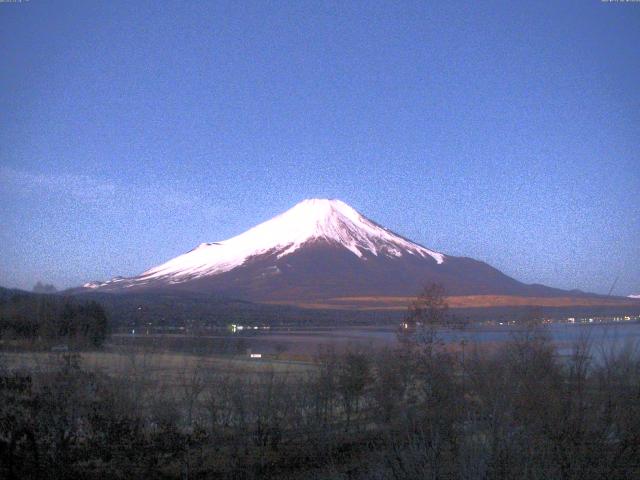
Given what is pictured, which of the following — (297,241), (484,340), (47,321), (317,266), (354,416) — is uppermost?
(297,241)

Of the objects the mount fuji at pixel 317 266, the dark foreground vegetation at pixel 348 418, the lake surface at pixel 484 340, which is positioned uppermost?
the mount fuji at pixel 317 266

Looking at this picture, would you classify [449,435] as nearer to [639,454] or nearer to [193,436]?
[639,454]

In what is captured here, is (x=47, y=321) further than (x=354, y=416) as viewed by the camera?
Yes

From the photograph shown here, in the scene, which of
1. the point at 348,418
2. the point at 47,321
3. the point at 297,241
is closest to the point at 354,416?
the point at 348,418

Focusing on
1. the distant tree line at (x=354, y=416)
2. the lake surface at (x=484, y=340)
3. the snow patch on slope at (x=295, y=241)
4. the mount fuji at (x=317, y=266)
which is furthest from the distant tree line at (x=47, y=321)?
the snow patch on slope at (x=295, y=241)

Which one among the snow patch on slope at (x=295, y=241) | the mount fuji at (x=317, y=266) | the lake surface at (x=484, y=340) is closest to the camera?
the lake surface at (x=484, y=340)

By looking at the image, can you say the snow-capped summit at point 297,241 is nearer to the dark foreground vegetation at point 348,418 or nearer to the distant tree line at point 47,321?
the distant tree line at point 47,321

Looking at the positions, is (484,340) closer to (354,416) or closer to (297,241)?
(354,416)

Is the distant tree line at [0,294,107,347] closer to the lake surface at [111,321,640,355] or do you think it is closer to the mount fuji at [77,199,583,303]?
the lake surface at [111,321,640,355]
